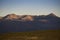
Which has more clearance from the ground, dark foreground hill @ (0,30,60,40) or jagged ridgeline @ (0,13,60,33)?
jagged ridgeline @ (0,13,60,33)

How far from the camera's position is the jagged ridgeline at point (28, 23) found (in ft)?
7.36

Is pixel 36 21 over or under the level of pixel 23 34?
over

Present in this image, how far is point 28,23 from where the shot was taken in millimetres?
2268

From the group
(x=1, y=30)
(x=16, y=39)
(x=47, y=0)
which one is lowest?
(x=16, y=39)

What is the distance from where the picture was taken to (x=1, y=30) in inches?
86.7

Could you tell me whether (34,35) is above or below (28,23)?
below

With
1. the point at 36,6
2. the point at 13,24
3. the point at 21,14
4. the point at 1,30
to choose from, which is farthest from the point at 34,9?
the point at 1,30

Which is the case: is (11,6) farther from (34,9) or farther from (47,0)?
(47,0)

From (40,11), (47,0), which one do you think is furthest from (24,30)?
(47,0)

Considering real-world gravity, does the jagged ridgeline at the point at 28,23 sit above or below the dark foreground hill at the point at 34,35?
above

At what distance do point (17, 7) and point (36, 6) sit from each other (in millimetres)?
270

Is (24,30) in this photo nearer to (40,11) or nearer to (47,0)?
(40,11)

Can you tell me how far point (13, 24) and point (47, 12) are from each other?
1.67ft

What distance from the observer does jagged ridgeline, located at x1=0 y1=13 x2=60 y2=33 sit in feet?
7.36
